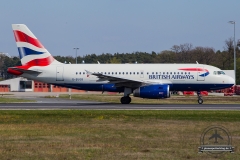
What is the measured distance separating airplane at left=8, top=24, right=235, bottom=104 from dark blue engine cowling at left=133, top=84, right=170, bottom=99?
4.36 ft

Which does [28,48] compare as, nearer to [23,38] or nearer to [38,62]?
[23,38]

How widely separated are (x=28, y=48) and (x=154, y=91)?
11266 mm

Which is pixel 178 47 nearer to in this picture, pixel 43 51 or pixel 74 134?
pixel 43 51

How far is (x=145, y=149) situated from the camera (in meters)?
15.6

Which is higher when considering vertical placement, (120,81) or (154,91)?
(120,81)

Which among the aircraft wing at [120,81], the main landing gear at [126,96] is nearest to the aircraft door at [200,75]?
the aircraft wing at [120,81]

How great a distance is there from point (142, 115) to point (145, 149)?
1256 centimetres

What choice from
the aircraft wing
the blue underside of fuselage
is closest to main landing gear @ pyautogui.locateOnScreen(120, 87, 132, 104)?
the blue underside of fuselage

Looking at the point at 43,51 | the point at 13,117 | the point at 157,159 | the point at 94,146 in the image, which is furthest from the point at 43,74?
the point at 157,159

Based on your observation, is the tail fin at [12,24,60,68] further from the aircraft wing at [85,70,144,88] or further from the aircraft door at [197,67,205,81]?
the aircraft door at [197,67,205,81]

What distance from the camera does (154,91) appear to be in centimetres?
4000

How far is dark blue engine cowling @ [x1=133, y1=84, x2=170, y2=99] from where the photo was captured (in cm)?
3991

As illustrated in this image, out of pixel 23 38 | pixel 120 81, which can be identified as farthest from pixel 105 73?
pixel 23 38

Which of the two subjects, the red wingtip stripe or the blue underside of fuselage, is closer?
the blue underside of fuselage
